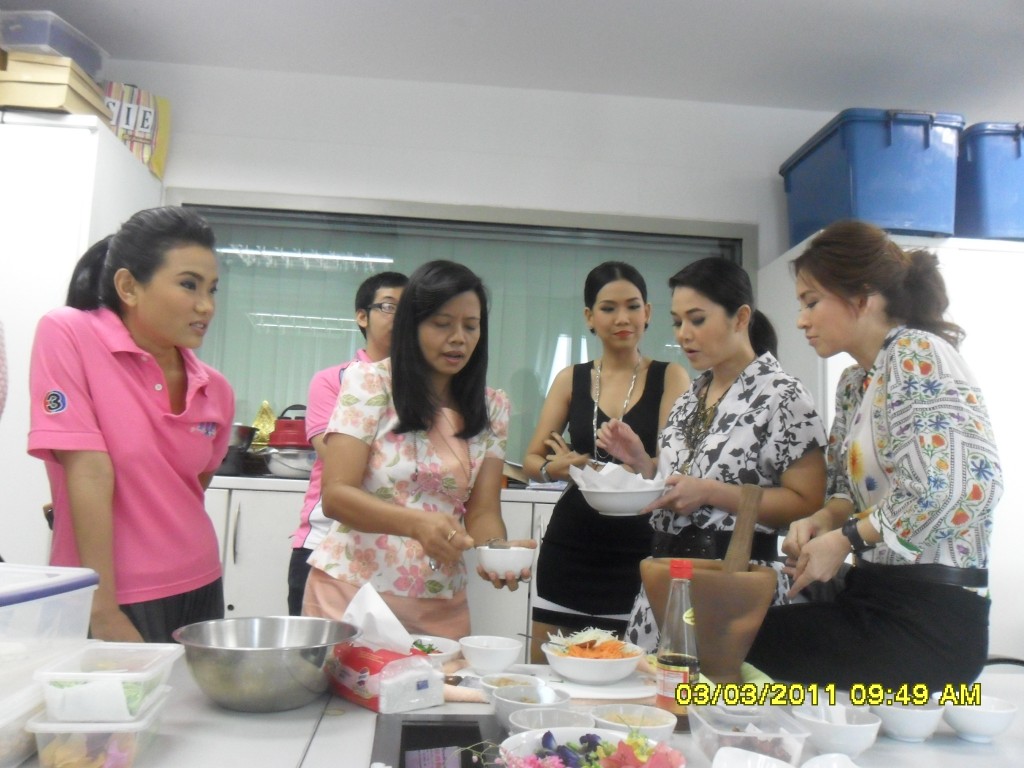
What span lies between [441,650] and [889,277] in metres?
1.02

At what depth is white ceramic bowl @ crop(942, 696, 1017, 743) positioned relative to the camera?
103 centimetres

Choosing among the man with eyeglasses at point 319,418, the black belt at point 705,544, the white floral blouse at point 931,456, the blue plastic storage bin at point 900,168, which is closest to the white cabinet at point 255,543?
the man with eyeglasses at point 319,418

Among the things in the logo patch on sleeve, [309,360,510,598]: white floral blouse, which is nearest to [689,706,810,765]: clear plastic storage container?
[309,360,510,598]: white floral blouse

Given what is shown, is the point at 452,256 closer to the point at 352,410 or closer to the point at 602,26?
the point at 602,26

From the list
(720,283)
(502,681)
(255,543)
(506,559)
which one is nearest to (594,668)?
(502,681)

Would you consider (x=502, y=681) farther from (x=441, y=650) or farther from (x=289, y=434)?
(x=289, y=434)

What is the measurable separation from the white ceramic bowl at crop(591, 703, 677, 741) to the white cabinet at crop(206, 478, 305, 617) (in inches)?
73.3

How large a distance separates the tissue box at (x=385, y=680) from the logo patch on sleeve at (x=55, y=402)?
0.68 meters

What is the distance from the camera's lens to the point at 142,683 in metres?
0.88

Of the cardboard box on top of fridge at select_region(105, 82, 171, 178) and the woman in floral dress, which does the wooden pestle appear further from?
the cardboard box on top of fridge at select_region(105, 82, 171, 178)

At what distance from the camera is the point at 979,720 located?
40.5 inches

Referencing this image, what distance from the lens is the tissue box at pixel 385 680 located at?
41.8 inches

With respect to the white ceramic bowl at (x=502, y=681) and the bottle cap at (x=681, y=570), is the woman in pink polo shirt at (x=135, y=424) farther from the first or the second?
the bottle cap at (x=681, y=570)

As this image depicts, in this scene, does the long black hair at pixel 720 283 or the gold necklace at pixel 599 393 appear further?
the gold necklace at pixel 599 393
